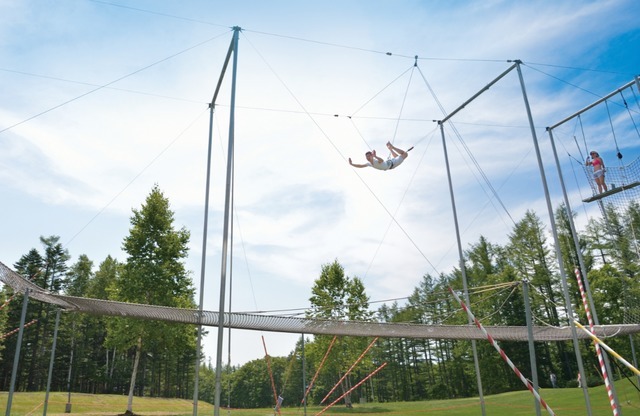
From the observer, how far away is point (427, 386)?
140 feet

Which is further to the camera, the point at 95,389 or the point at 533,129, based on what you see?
the point at 95,389

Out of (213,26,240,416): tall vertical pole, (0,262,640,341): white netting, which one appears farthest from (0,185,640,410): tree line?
(213,26,240,416): tall vertical pole

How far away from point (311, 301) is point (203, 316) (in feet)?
59.5

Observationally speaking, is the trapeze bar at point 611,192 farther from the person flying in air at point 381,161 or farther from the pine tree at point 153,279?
the pine tree at point 153,279

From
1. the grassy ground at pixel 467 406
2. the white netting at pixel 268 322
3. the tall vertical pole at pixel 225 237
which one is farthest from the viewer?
the grassy ground at pixel 467 406

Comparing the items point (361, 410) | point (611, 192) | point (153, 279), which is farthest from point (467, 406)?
point (153, 279)

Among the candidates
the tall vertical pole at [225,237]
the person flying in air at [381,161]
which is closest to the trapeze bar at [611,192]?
the person flying in air at [381,161]

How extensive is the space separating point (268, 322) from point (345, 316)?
15191mm

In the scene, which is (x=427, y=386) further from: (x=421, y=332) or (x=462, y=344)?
(x=421, y=332)

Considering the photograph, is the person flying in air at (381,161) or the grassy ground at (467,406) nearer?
the person flying in air at (381,161)

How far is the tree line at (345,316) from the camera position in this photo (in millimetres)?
19578

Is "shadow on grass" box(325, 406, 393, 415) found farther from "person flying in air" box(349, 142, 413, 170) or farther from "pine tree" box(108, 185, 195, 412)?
"person flying in air" box(349, 142, 413, 170)

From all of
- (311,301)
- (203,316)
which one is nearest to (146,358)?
(311,301)

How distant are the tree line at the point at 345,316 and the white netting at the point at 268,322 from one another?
3739 mm
